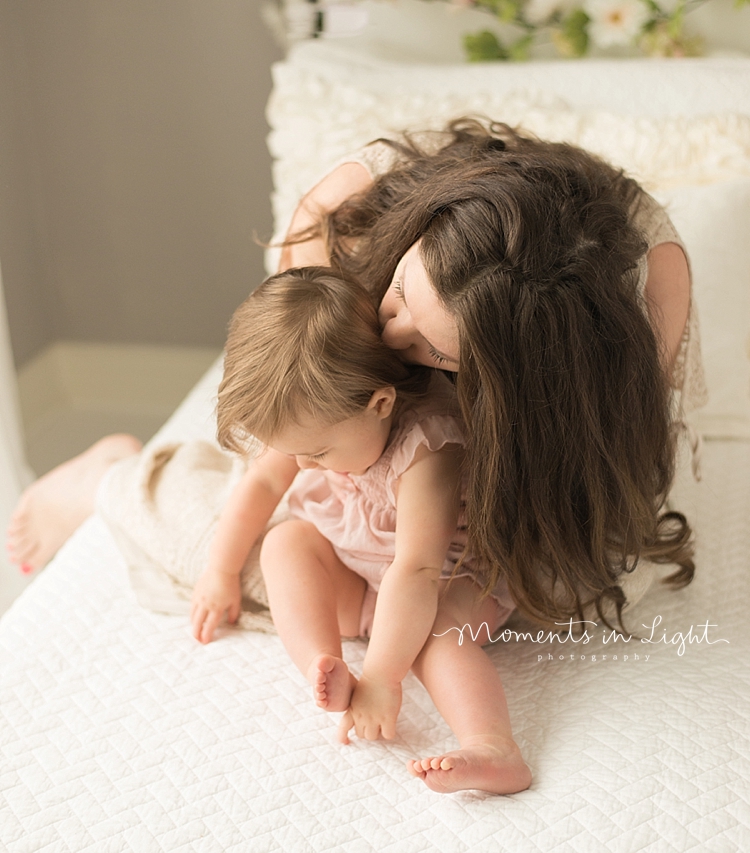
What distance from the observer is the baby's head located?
0.87 meters

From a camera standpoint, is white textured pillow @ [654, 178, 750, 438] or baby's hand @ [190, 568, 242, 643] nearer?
baby's hand @ [190, 568, 242, 643]

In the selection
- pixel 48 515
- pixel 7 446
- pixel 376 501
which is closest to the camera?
pixel 376 501

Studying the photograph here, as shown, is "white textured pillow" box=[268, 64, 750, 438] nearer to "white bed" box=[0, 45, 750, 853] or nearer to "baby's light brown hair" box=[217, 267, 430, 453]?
"white bed" box=[0, 45, 750, 853]

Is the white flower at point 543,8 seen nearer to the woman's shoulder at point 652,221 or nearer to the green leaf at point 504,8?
the green leaf at point 504,8

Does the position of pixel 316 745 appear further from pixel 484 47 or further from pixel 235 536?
pixel 484 47

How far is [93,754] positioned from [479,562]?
459mm

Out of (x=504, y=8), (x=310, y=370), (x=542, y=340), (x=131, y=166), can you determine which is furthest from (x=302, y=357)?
(x=131, y=166)

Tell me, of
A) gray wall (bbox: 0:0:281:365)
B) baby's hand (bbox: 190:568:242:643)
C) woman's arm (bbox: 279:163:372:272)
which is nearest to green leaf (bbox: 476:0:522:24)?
Result: gray wall (bbox: 0:0:281:365)

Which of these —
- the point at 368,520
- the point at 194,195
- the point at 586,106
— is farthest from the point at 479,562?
the point at 194,195

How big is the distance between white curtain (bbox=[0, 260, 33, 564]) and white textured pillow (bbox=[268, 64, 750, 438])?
50cm

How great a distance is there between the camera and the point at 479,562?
3.29ft

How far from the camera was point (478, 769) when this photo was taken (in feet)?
2.66

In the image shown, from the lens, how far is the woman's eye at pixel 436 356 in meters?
0.90

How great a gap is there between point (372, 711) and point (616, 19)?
1.37 meters
